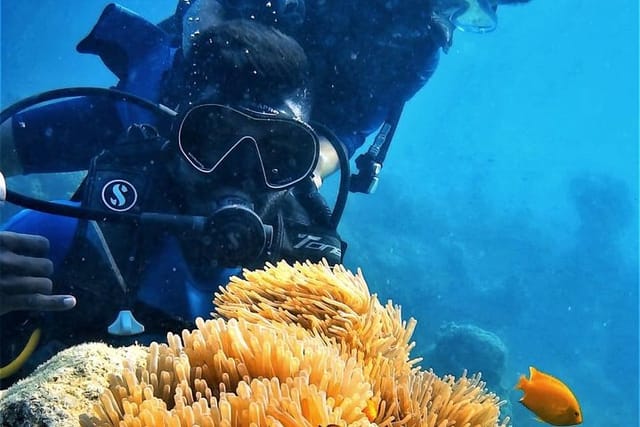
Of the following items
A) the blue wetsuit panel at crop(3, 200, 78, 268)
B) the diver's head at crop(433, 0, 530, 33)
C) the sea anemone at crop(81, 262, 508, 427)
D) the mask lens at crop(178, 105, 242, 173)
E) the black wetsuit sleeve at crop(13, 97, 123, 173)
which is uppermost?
the diver's head at crop(433, 0, 530, 33)

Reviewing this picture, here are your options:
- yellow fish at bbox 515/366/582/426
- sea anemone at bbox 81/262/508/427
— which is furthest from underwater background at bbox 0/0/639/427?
sea anemone at bbox 81/262/508/427

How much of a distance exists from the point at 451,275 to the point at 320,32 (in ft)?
56.2

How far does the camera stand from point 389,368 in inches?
56.3

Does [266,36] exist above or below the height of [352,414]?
above

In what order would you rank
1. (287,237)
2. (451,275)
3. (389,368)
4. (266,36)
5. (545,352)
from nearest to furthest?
(389,368), (287,237), (266,36), (545,352), (451,275)

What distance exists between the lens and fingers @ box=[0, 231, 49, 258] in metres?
2.35

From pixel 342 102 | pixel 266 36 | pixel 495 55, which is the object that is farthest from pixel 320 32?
pixel 495 55

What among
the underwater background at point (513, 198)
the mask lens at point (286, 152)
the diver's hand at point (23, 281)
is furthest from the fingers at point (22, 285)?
the underwater background at point (513, 198)

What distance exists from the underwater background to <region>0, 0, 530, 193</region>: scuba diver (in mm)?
→ 7842

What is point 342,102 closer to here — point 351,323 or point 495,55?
point 351,323

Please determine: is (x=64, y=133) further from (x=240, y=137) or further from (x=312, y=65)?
(x=312, y=65)

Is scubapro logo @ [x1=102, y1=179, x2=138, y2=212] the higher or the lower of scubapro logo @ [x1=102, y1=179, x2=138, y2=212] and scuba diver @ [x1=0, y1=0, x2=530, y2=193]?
the lower

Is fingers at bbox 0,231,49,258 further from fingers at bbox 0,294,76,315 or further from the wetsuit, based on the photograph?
the wetsuit

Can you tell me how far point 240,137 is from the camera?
2.96m
